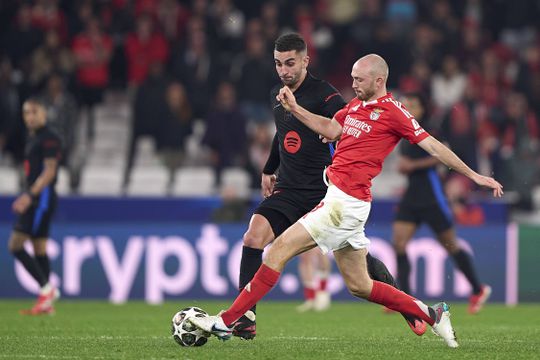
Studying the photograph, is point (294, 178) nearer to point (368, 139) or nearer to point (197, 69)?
point (368, 139)

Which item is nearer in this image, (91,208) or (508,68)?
(91,208)

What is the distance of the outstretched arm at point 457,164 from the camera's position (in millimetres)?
8325

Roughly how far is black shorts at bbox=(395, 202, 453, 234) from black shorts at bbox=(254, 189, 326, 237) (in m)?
4.41

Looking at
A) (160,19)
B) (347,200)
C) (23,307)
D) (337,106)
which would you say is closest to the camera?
(347,200)

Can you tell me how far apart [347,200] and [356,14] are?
1289 centimetres

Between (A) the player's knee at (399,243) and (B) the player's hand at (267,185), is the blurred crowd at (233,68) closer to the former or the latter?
(A) the player's knee at (399,243)

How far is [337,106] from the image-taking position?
31.4ft

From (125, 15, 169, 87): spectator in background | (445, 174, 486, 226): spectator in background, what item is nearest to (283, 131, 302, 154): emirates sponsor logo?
(445, 174, 486, 226): spectator in background

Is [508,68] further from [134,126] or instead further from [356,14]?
[134,126]

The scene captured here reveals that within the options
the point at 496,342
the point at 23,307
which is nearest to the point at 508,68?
Result: the point at 23,307

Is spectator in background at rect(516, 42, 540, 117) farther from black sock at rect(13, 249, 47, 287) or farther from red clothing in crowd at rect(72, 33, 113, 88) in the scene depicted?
black sock at rect(13, 249, 47, 287)

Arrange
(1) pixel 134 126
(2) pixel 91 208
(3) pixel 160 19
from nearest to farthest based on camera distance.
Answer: (2) pixel 91 208 → (1) pixel 134 126 → (3) pixel 160 19

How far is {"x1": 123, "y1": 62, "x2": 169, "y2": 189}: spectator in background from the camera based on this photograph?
1911cm

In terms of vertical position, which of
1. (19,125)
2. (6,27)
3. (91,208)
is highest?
(6,27)
